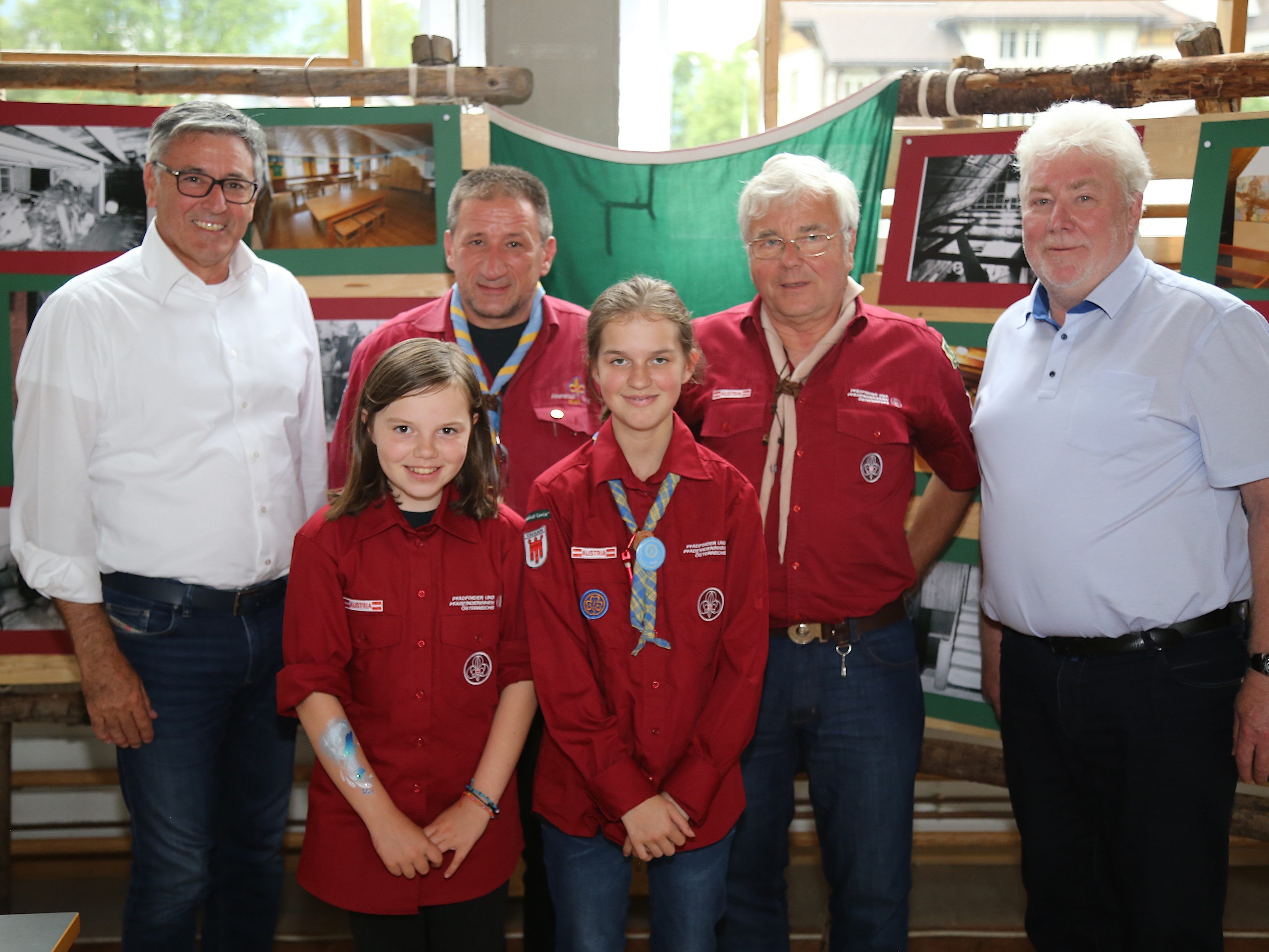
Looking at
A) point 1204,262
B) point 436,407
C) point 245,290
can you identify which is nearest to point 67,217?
point 245,290

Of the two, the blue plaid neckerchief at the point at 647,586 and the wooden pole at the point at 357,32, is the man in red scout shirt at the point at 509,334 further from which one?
the wooden pole at the point at 357,32

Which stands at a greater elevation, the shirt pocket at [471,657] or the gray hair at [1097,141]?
the gray hair at [1097,141]

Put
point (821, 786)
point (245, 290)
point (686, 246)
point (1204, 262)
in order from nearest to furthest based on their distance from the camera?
point (821, 786)
point (245, 290)
point (1204, 262)
point (686, 246)

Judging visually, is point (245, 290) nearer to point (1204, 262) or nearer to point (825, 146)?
point (825, 146)

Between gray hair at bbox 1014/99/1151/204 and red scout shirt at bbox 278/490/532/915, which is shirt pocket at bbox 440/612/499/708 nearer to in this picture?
red scout shirt at bbox 278/490/532/915

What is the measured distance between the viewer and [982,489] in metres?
2.55

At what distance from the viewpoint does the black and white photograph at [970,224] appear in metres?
3.10

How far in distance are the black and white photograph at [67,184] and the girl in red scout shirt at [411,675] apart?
1.70m

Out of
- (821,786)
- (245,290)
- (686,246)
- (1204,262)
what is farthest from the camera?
(686,246)

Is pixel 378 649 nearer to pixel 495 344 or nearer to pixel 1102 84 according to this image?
pixel 495 344

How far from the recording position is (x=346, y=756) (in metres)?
2.06

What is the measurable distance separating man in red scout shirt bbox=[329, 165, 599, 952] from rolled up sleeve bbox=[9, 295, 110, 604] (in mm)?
625

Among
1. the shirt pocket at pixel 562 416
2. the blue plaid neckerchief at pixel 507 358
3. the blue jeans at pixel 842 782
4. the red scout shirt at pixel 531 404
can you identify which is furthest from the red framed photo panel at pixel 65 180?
the blue jeans at pixel 842 782

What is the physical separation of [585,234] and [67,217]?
1.72 meters
